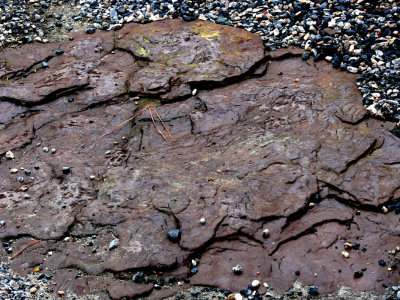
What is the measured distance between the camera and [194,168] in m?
3.90

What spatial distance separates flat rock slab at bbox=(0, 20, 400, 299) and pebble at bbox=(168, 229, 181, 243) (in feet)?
0.11

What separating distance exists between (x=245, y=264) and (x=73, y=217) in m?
1.27

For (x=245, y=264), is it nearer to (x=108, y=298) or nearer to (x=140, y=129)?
(x=108, y=298)

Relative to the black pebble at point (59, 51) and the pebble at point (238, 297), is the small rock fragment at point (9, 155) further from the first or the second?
the pebble at point (238, 297)

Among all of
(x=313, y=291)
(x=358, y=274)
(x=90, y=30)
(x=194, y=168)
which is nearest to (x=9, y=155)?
(x=194, y=168)

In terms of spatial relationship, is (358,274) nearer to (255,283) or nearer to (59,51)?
(255,283)

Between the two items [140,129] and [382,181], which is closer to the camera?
[382,181]

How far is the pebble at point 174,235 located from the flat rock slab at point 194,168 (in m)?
0.03

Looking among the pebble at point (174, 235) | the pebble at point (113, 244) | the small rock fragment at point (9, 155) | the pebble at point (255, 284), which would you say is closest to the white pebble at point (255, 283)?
the pebble at point (255, 284)

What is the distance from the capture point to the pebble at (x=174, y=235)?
3.44 m

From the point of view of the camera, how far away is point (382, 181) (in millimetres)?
3713

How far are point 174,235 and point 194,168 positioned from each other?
2.12 feet

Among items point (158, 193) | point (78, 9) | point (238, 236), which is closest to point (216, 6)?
point (78, 9)

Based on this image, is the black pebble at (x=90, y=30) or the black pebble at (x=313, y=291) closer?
the black pebble at (x=313, y=291)
